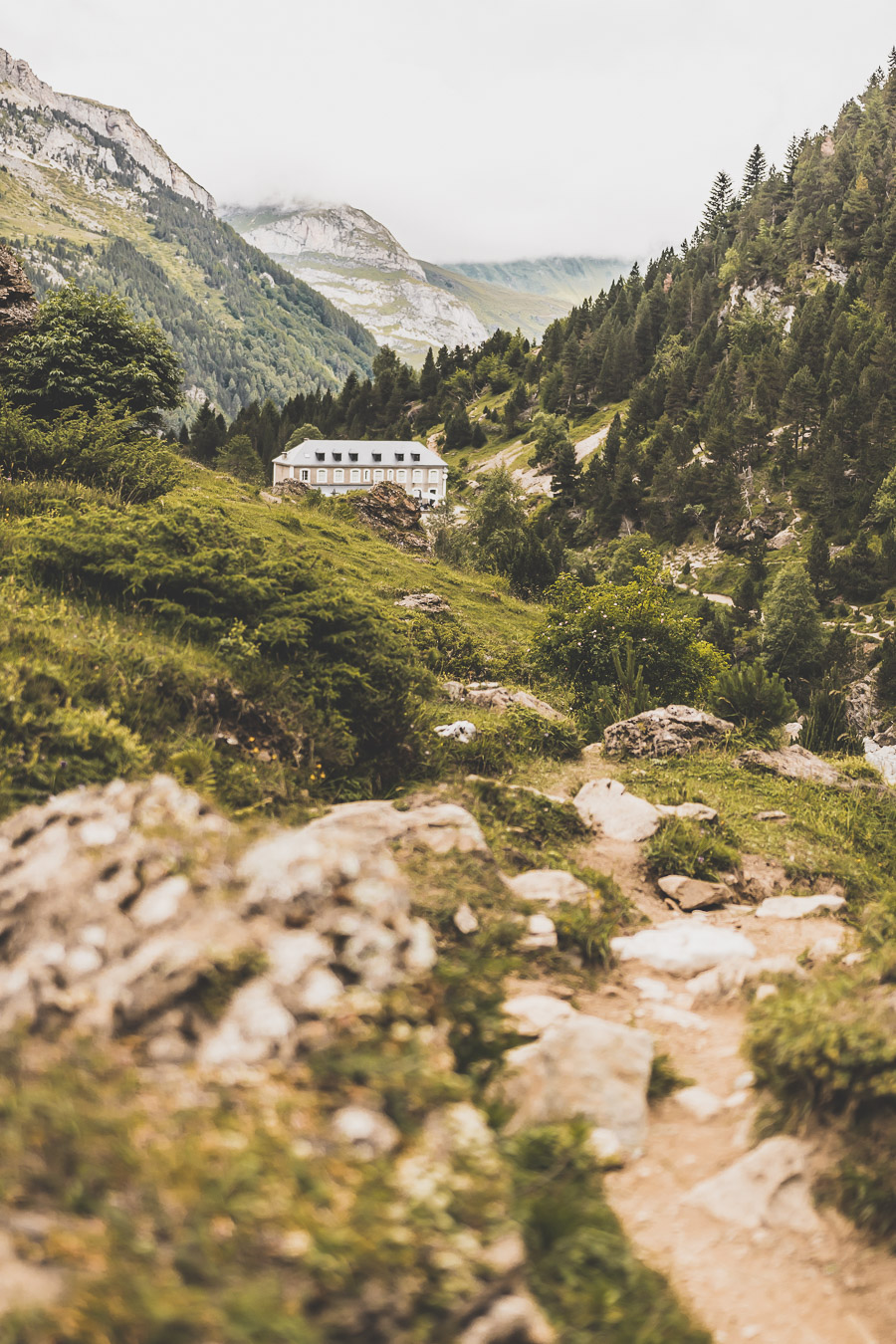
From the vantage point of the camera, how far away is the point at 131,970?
3.42 meters

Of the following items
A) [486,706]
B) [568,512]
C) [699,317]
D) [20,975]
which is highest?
[699,317]

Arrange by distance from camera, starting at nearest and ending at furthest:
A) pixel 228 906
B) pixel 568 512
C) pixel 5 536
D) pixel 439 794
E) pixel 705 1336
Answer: pixel 705 1336
pixel 228 906
pixel 439 794
pixel 5 536
pixel 568 512

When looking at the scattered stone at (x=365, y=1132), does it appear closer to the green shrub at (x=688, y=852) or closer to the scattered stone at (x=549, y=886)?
the scattered stone at (x=549, y=886)

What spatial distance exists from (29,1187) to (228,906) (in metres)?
1.60

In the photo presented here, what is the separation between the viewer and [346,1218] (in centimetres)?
252

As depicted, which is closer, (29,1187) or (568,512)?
(29,1187)

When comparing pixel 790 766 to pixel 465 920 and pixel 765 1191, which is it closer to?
pixel 465 920

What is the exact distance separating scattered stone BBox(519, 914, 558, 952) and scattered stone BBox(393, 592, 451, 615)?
606 inches

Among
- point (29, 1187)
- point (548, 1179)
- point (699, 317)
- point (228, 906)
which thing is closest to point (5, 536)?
point (228, 906)

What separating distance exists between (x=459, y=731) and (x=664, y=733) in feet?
14.5

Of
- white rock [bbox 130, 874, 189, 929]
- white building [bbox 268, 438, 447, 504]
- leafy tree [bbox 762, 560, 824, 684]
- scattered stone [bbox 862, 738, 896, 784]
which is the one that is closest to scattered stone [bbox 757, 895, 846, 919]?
white rock [bbox 130, 874, 189, 929]

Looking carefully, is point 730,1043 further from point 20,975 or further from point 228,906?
point 20,975

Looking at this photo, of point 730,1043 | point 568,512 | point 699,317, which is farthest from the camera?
point 699,317

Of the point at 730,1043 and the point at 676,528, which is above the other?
the point at 676,528
